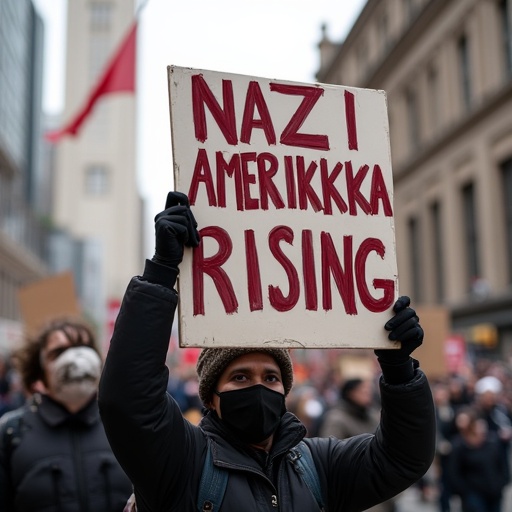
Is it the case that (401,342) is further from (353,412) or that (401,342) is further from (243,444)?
(353,412)

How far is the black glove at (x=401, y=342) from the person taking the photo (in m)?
2.17

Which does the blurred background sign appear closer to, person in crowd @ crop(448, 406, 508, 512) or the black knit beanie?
the black knit beanie

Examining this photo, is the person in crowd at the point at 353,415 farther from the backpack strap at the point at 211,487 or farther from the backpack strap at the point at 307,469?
the backpack strap at the point at 211,487

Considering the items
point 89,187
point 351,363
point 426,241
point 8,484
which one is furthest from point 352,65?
point 89,187

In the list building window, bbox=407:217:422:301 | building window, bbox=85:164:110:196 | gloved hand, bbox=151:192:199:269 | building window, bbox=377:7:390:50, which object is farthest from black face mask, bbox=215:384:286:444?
building window, bbox=85:164:110:196

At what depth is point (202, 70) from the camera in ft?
7.45

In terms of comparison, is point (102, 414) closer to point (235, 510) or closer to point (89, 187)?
point (235, 510)

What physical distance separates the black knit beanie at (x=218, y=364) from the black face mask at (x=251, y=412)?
88mm

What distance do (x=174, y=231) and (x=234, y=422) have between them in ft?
1.97

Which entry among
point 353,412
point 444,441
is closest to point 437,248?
point 444,441

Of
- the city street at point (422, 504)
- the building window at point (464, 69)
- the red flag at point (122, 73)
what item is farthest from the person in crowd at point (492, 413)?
the building window at point (464, 69)

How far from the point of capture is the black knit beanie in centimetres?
226

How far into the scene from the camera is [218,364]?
2266mm

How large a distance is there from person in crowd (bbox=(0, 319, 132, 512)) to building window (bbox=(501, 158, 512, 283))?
2270 centimetres
